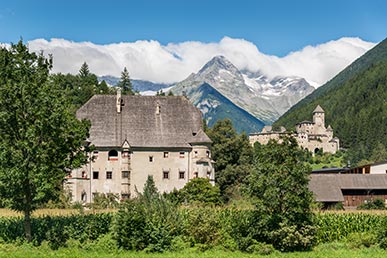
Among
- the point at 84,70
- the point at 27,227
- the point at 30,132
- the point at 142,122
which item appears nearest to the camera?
the point at 30,132

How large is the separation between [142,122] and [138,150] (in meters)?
3.47

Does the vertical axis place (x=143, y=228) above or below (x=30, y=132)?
below

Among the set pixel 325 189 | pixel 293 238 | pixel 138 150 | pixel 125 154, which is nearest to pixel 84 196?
pixel 125 154

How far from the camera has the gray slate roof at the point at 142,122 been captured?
6444cm

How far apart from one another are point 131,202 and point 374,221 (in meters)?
15.6

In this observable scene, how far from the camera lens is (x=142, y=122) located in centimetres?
6562

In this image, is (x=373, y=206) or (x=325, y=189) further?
(x=325, y=189)

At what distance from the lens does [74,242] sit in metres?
29.2

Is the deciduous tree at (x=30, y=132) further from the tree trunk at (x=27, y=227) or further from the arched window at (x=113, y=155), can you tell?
the arched window at (x=113, y=155)

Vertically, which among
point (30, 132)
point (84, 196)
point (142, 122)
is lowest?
point (84, 196)

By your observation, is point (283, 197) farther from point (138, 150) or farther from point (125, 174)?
point (125, 174)

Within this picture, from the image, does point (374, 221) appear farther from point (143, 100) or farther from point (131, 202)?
point (143, 100)

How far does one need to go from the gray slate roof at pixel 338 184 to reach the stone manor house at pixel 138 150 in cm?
1249

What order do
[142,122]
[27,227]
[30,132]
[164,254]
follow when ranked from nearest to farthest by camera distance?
[164,254] → [30,132] → [27,227] → [142,122]
